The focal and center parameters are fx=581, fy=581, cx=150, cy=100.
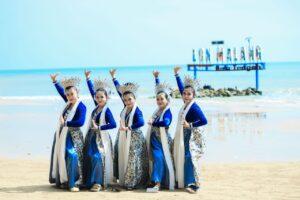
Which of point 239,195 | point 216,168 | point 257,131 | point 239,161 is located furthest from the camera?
point 257,131

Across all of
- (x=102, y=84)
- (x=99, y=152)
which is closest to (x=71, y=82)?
(x=102, y=84)

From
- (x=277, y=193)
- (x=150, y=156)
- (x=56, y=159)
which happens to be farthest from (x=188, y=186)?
(x=56, y=159)

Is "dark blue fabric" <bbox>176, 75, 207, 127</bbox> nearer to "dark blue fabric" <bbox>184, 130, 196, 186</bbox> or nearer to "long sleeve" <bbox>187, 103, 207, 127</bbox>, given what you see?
"long sleeve" <bbox>187, 103, 207, 127</bbox>

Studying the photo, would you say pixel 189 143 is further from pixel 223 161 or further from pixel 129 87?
pixel 223 161

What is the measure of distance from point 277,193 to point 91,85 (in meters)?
3.18

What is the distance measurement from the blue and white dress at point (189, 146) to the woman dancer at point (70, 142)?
140 cm

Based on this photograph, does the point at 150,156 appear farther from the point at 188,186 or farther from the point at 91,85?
the point at 91,85

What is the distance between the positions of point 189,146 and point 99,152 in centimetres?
129

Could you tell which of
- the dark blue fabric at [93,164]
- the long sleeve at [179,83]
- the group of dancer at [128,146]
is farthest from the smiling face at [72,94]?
the long sleeve at [179,83]

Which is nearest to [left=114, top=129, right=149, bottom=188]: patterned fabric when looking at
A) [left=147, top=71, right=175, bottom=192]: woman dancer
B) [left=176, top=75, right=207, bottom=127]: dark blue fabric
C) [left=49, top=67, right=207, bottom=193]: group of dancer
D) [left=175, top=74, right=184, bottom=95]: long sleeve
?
[left=49, top=67, right=207, bottom=193]: group of dancer

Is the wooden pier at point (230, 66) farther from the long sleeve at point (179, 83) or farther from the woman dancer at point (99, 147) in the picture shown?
the woman dancer at point (99, 147)

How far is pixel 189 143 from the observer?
8328 millimetres

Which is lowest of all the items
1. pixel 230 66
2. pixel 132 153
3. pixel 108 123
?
A: pixel 132 153

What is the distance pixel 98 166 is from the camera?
8242 mm
